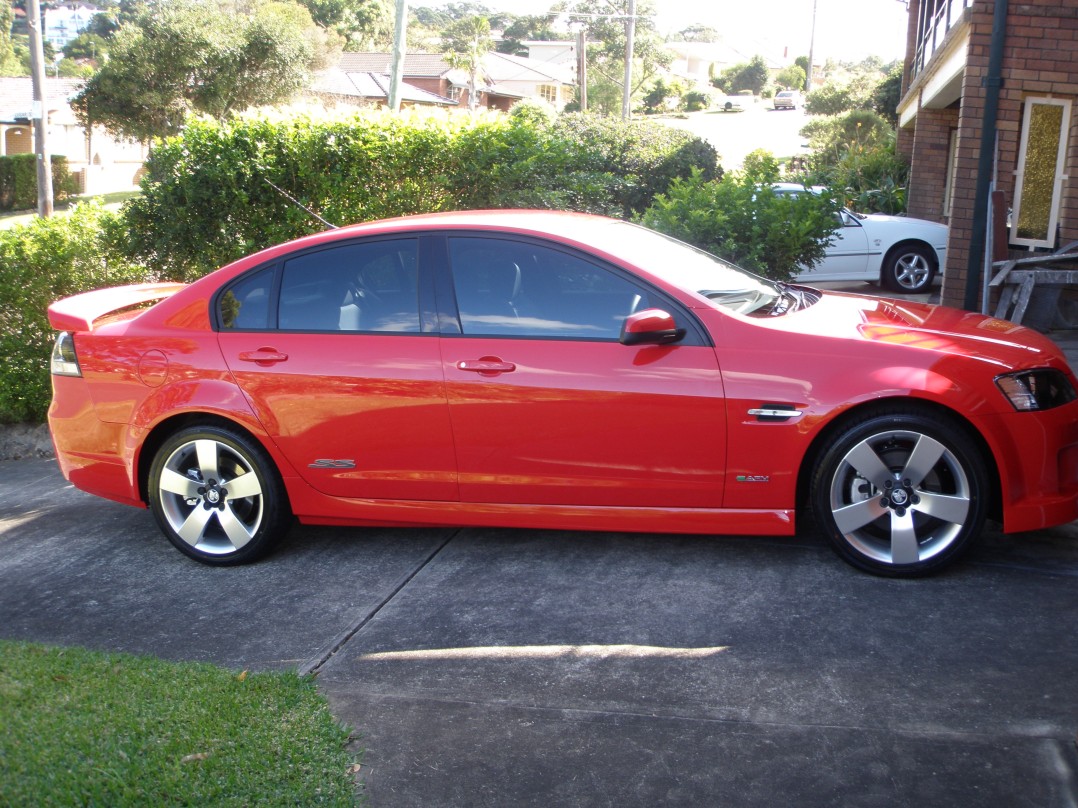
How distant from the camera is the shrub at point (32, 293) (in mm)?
8453

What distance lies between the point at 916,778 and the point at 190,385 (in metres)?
3.71

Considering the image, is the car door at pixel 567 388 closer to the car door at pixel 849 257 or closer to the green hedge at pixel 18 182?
the car door at pixel 849 257

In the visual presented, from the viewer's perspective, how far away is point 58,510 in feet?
22.1

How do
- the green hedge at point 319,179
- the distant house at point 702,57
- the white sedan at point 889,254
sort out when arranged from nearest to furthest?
the green hedge at point 319,179
the white sedan at point 889,254
the distant house at point 702,57

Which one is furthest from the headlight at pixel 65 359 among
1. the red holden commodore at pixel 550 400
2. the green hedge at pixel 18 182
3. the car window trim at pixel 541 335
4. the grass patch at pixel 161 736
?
the green hedge at pixel 18 182

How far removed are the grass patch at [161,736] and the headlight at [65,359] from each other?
1823mm

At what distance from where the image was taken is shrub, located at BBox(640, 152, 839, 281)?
8227 millimetres

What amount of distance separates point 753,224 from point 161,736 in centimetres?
599

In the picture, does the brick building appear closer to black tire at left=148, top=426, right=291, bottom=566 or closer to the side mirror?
the side mirror

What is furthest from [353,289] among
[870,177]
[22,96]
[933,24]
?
[22,96]

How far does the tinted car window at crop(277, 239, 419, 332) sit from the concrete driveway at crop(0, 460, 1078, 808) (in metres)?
1.19

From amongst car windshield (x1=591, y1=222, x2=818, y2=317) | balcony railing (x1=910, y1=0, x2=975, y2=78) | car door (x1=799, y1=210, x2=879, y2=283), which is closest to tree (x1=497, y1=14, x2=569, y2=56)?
balcony railing (x1=910, y1=0, x2=975, y2=78)

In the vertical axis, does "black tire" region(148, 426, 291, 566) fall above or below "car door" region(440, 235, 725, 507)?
below

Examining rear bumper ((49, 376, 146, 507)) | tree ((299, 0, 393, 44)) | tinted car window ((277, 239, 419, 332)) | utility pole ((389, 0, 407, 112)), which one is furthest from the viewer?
tree ((299, 0, 393, 44))
